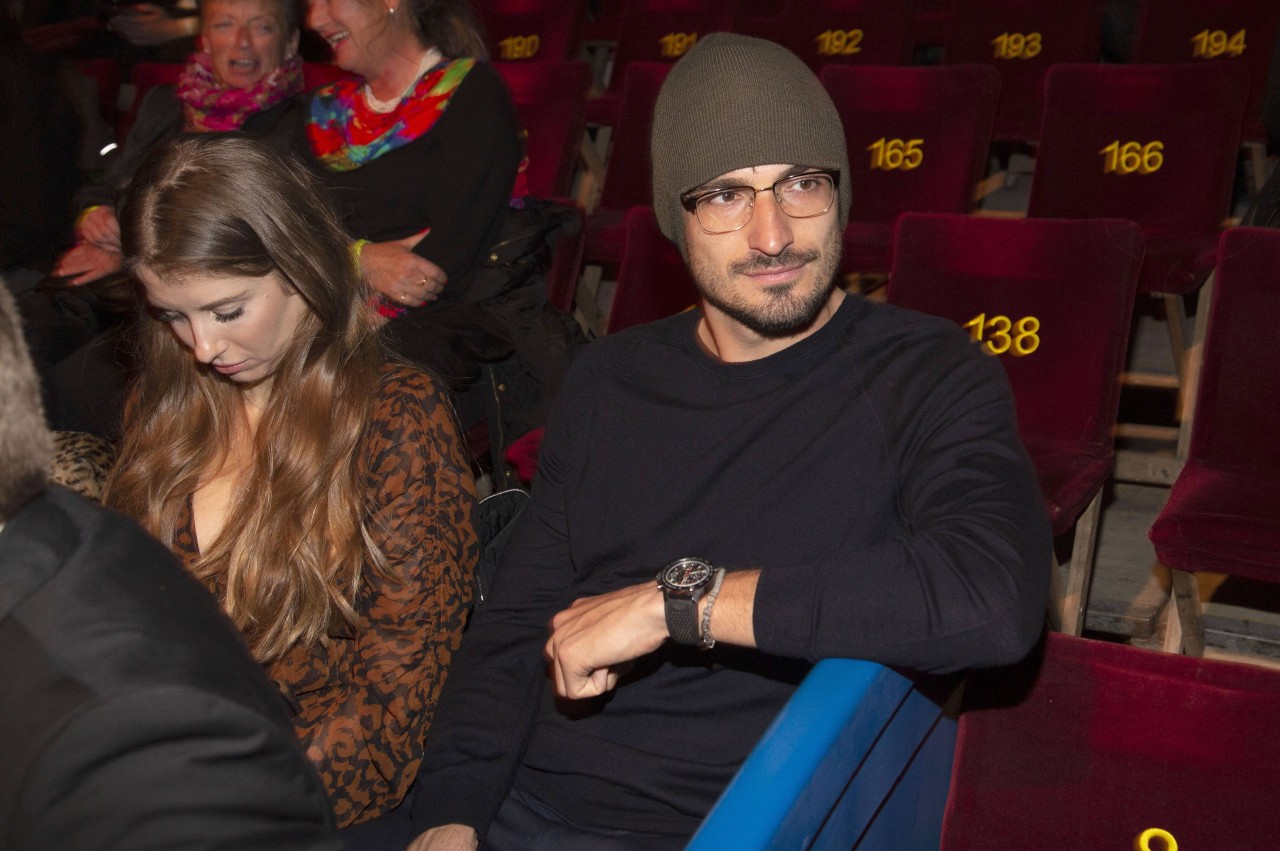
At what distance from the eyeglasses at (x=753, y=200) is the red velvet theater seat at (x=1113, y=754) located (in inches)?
23.6

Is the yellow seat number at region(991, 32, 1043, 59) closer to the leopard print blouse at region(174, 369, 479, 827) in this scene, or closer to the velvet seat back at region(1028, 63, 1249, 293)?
the velvet seat back at region(1028, 63, 1249, 293)

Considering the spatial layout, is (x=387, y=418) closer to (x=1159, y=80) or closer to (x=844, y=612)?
(x=844, y=612)

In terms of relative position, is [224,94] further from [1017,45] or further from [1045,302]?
[1017,45]

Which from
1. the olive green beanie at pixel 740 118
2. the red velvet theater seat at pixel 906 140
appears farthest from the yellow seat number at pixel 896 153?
the olive green beanie at pixel 740 118

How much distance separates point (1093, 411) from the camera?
239cm

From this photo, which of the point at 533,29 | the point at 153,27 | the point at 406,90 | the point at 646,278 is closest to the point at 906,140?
the point at 646,278

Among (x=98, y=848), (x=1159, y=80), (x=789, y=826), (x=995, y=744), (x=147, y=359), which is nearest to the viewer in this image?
(x=98, y=848)

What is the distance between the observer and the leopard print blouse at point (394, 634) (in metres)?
1.48

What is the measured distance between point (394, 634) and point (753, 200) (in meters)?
0.70

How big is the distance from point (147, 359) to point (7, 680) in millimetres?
1160

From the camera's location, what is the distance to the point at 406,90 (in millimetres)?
2754

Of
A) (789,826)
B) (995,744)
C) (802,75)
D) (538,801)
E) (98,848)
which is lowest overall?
(538,801)

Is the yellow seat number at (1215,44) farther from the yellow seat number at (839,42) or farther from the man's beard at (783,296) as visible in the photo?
the man's beard at (783,296)

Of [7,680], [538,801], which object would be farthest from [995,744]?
[7,680]
